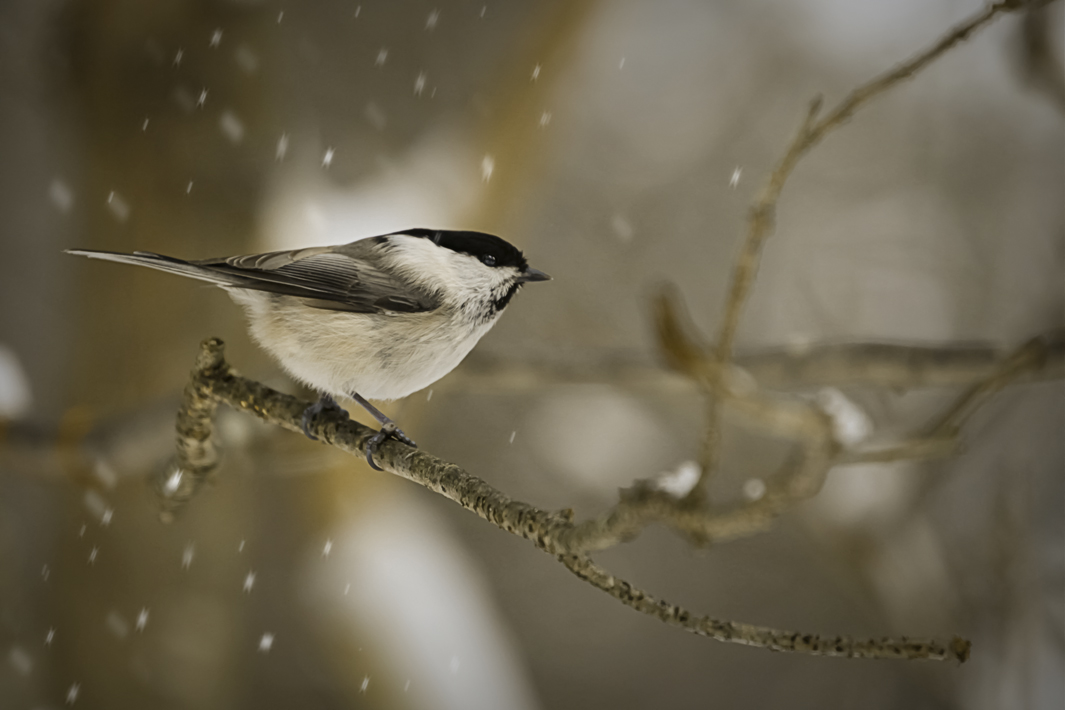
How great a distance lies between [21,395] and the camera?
1552 millimetres

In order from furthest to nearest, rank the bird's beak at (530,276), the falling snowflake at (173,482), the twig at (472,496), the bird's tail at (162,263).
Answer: the falling snowflake at (173,482)
the bird's beak at (530,276)
the bird's tail at (162,263)
the twig at (472,496)

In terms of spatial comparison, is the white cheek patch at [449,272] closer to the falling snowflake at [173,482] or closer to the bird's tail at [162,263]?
the bird's tail at [162,263]

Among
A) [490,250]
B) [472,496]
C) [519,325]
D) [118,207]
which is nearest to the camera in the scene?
[472,496]

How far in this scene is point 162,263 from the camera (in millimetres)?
640

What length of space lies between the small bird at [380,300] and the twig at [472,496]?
0.04 meters

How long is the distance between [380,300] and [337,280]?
50 millimetres

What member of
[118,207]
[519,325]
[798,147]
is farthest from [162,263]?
[519,325]

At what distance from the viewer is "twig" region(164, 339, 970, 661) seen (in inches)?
17.5

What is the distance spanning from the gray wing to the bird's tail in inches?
1.3

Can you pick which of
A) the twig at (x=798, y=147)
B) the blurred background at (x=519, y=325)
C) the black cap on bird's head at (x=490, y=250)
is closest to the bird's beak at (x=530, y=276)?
the black cap on bird's head at (x=490, y=250)

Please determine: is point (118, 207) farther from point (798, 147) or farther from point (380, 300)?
point (798, 147)

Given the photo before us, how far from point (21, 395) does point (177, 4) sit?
0.97 metres

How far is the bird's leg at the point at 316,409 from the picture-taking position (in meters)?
0.78

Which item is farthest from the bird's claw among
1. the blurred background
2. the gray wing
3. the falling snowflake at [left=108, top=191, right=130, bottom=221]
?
the falling snowflake at [left=108, top=191, right=130, bottom=221]
